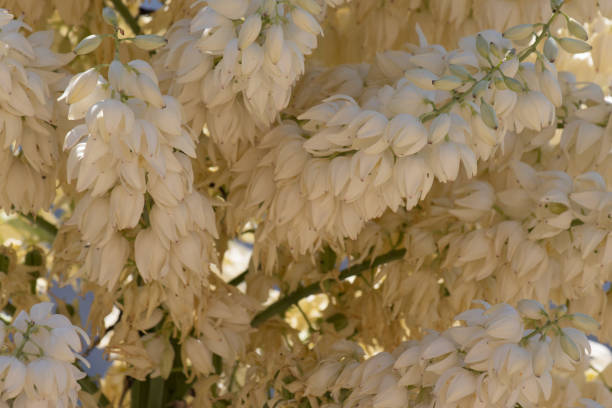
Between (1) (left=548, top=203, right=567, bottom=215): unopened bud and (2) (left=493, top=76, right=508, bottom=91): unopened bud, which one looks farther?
(1) (left=548, top=203, right=567, bottom=215): unopened bud

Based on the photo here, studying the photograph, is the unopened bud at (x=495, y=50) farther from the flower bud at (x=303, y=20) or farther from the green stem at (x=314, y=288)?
the green stem at (x=314, y=288)

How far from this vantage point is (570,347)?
0.48 meters

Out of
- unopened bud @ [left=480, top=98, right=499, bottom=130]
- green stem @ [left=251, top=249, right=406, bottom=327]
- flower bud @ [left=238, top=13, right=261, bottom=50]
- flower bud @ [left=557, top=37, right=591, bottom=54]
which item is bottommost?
green stem @ [left=251, top=249, right=406, bottom=327]

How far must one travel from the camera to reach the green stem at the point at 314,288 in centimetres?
72

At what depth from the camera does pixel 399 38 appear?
0.78 meters

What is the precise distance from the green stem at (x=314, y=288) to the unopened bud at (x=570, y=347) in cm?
25

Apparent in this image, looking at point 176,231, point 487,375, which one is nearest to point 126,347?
point 176,231

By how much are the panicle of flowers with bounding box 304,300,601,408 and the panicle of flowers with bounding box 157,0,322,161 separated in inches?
6.6

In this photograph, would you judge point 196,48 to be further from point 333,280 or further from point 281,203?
point 333,280

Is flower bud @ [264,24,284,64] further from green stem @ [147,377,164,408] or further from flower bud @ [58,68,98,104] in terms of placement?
green stem @ [147,377,164,408]

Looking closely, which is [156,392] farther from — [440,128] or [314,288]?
[440,128]

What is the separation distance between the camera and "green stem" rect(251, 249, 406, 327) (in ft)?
2.38

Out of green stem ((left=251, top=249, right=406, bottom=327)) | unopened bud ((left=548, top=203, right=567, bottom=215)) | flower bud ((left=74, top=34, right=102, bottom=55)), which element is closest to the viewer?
flower bud ((left=74, top=34, right=102, bottom=55))

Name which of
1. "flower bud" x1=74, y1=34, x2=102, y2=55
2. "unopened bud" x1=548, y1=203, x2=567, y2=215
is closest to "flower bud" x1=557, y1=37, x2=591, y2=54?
"unopened bud" x1=548, y1=203, x2=567, y2=215
